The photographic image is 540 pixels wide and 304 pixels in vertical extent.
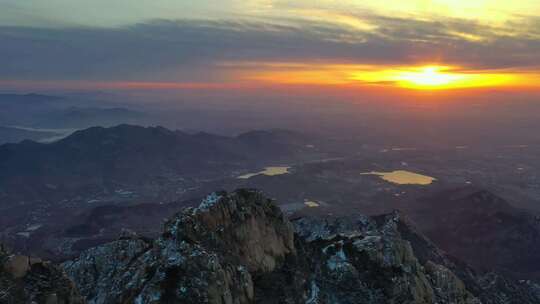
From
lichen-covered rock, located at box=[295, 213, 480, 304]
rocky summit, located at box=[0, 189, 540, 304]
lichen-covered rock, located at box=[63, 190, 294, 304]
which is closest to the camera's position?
rocky summit, located at box=[0, 189, 540, 304]

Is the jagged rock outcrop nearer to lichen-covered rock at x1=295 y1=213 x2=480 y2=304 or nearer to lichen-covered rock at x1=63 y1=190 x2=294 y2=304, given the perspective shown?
lichen-covered rock at x1=63 y1=190 x2=294 y2=304

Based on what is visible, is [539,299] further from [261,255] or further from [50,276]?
[50,276]

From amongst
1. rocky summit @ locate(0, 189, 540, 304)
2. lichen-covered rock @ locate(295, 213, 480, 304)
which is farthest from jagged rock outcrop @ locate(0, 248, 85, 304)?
lichen-covered rock @ locate(295, 213, 480, 304)

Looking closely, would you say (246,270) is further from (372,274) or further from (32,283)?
(32,283)

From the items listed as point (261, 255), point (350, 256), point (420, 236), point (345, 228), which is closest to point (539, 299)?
point (420, 236)

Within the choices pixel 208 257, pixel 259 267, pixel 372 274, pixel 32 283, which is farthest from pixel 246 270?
pixel 32 283

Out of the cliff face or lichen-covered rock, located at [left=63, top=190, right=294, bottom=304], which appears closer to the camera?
lichen-covered rock, located at [left=63, top=190, right=294, bottom=304]
